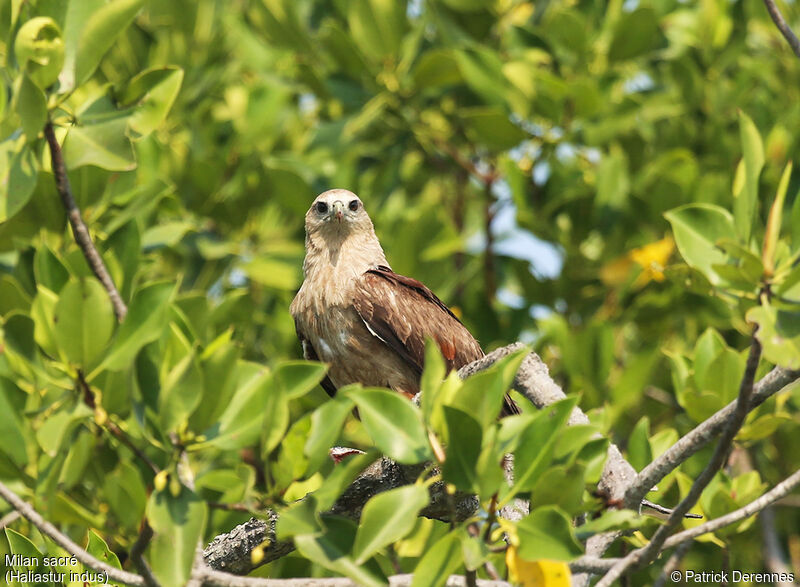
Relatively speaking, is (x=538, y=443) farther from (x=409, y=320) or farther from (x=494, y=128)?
(x=494, y=128)

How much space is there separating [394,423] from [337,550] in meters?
0.34

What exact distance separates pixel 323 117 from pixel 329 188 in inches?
29.5

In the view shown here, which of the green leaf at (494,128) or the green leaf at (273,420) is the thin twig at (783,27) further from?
the green leaf at (494,128)

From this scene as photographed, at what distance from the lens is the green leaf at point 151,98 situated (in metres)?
3.66

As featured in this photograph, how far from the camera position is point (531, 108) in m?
5.74

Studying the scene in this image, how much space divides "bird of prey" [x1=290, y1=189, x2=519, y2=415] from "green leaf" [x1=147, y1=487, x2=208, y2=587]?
2.50m

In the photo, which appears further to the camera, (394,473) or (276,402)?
(394,473)

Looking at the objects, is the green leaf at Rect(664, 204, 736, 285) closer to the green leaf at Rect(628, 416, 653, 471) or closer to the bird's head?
the green leaf at Rect(628, 416, 653, 471)

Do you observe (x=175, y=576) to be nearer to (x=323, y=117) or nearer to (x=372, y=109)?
(x=372, y=109)

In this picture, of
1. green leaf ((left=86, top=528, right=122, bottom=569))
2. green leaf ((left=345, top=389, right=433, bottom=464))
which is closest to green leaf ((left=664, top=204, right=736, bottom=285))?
green leaf ((left=345, top=389, right=433, bottom=464))

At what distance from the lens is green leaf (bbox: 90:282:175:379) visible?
2806 millimetres

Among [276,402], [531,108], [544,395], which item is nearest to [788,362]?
[544,395]

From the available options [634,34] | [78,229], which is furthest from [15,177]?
[634,34]

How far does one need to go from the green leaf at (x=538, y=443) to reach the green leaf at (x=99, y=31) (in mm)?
1947
